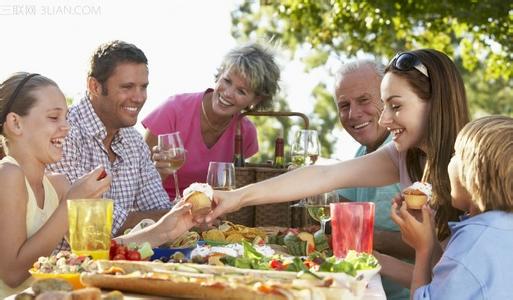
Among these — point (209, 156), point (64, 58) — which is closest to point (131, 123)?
point (209, 156)

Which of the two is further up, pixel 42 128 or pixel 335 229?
pixel 42 128

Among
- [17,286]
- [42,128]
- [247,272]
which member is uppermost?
[42,128]

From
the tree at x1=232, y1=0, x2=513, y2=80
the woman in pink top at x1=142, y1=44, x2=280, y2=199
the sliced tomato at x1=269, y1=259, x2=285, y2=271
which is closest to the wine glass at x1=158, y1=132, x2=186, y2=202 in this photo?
the woman in pink top at x1=142, y1=44, x2=280, y2=199

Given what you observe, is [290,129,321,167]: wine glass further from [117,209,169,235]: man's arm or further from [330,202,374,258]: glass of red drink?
[330,202,374,258]: glass of red drink

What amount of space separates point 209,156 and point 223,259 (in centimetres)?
326

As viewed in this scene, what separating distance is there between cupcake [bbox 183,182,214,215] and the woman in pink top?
2.63m

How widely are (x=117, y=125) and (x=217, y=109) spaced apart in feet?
3.62

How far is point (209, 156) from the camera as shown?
6.28 m

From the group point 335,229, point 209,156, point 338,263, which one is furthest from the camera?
point 209,156

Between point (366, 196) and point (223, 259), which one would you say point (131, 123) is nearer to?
point (366, 196)

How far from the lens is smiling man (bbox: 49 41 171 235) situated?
5.06 meters

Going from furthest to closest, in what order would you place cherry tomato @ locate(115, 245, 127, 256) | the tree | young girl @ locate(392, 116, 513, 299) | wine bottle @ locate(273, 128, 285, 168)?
the tree
wine bottle @ locate(273, 128, 285, 168)
cherry tomato @ locate(115, 245, 127, 256)
young girl @ locate(392, 116, 513, 299)

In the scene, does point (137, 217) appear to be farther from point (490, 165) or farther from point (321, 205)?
point (490, 165)

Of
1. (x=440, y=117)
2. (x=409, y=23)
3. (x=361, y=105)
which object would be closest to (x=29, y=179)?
(x=440, y=117)
